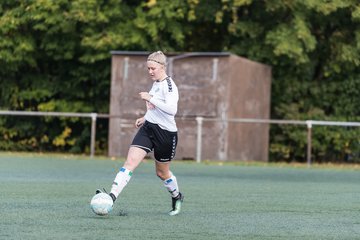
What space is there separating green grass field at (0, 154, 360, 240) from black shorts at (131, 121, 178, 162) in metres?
0.69

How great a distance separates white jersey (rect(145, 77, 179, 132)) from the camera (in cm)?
1059

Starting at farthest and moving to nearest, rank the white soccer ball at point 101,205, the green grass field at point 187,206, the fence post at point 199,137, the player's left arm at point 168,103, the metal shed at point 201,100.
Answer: the metal shed at point 201,100 < the fence post at point 199,137 < the player's left arm at point 168,103 < the white soccer ball at point 101,205 < the green grass field at point 187,206

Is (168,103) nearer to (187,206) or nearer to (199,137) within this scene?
(187,206)

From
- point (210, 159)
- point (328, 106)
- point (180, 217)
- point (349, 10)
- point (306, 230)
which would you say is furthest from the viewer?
point (328, 106)

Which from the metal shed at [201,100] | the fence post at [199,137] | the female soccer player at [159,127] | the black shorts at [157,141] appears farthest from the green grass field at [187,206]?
the metal shed at [201,100]

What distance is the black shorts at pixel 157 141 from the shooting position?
35.5ft

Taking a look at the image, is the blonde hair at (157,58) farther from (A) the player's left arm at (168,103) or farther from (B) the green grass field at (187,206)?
(B) the green grass field at (187,206)

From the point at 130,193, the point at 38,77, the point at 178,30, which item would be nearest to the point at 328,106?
the point at 178,30

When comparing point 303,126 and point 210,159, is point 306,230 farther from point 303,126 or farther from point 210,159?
point 303,126

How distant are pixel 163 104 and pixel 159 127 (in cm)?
35

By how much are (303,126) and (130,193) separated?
52.5 feet

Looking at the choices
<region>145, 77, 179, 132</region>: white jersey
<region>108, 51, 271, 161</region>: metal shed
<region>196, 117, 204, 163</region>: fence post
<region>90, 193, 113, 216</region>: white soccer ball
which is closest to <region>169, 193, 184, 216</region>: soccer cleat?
<region>145, 77, 179, 132</region>: white jersey

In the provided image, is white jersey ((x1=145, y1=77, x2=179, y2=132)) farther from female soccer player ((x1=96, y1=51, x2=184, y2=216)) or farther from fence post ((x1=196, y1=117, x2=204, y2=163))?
fence post ((x1=196, y1=117, x2=204, y2=163))

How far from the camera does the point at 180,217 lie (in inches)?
413
